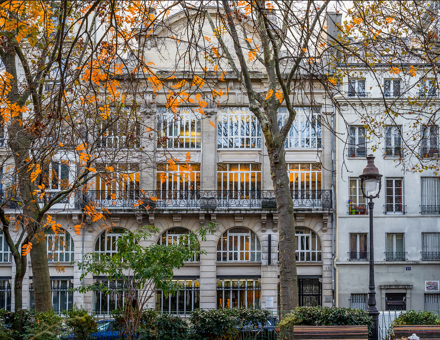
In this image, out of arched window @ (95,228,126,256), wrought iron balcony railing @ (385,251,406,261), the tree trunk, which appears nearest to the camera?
the tree trunk

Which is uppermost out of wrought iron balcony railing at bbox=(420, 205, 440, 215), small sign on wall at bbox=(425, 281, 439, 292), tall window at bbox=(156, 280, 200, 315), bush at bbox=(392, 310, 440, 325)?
wrought iron balcony railing at bbox=(420, 205, 440, 215)

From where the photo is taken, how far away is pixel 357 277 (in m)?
26.4

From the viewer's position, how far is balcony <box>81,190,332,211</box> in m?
27.1

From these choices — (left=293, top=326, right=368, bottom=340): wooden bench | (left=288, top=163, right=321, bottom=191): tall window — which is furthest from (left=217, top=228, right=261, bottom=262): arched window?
(left=293, top=326, right=368, bottom=340): wooden bench

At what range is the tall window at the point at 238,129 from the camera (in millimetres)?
27906

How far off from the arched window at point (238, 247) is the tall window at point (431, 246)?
363 inches

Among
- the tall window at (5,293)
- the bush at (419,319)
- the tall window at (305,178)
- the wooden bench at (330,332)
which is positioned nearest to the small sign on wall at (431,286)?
the tall window at (305,178)

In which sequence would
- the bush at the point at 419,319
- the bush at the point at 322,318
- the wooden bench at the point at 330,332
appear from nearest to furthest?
the wooden bench at the point at 330,332, the bush at the point at 322,318, the bush at the point at 419,319

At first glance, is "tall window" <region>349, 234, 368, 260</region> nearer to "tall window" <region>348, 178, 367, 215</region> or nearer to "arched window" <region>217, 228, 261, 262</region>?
"tall window" <region>348, 178, 367, 215</region>

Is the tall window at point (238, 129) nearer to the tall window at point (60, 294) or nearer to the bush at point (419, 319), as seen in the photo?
the tall window at point (60, 294)

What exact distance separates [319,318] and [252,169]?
1834cm

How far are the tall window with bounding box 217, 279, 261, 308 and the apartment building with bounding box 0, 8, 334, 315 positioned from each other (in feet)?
0.18

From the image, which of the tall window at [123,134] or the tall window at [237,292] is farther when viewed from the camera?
the tall window at [237,292]

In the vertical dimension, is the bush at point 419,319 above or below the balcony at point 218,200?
below
